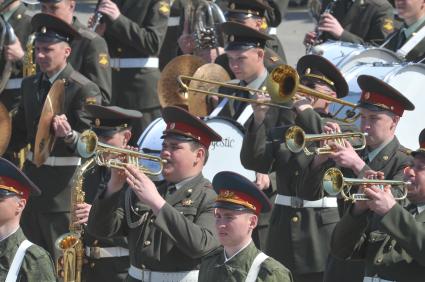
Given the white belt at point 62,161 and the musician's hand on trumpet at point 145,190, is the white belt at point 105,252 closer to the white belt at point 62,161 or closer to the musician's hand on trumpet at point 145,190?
the white belt at point 62,161

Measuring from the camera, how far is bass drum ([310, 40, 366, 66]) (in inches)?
557

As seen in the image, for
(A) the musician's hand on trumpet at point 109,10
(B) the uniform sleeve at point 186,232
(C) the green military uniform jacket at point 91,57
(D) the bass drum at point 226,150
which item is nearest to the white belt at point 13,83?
(A) the musician's hand on trumpet at point 109,10

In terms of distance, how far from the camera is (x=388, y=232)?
32.9 feet

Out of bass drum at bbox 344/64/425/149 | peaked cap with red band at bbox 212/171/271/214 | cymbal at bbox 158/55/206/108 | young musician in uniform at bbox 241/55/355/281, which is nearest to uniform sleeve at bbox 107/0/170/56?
cymbal at bbox 158/55/206/108

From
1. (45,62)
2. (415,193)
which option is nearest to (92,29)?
(45,62)

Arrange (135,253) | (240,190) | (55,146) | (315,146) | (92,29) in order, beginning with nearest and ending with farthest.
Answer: (240,190), (135,253), (315,146), (55,146), (92,29)

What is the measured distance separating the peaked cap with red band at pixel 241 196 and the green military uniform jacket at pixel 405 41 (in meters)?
4.39

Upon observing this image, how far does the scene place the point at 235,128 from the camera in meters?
12.9

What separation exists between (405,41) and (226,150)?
259cm

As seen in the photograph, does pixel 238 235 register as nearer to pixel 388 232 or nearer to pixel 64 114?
pixel 388 232

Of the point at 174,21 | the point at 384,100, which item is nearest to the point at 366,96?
the point at 384,100

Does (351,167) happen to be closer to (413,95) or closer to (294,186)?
(294,186)

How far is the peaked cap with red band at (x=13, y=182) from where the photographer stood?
1034cm

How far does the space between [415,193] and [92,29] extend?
5764 mm
